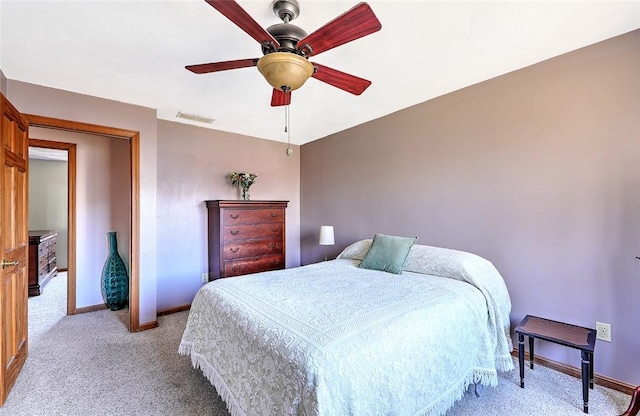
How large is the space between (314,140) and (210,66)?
10.1 ft

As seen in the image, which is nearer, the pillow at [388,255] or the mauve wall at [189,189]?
the pillow at [388,255]

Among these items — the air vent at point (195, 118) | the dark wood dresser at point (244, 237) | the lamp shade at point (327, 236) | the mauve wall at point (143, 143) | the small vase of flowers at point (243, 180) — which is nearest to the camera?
the mauve wall at point (143, 143)

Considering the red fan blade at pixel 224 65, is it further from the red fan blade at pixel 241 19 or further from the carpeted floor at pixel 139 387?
the carpeted floor at pixel 139 387

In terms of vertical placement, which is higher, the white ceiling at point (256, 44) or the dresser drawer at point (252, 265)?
the white ceiling at point (256, 44)

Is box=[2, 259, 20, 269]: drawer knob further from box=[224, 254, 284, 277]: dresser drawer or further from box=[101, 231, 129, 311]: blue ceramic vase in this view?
box=[224, 254, 284, 277]: dresser drawer

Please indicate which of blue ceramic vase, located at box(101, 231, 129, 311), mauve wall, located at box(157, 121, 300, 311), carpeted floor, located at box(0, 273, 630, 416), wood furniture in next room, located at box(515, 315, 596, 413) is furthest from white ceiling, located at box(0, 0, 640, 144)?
carpeted floor, located at box(0, 273, 630, 416)

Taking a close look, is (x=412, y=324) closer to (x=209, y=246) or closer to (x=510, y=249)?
(x=510, y=249)

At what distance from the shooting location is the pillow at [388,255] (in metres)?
2.61

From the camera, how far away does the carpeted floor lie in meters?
1.86

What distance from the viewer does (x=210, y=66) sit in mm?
1669

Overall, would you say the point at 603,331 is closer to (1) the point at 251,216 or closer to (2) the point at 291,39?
(2) the point at 291,39

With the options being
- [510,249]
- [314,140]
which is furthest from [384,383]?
[314,140]

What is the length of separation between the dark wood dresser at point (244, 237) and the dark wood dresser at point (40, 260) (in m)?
2.66

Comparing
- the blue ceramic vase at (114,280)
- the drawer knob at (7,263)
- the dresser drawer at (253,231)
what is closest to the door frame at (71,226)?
the blue ceramic vase at (114,280)
